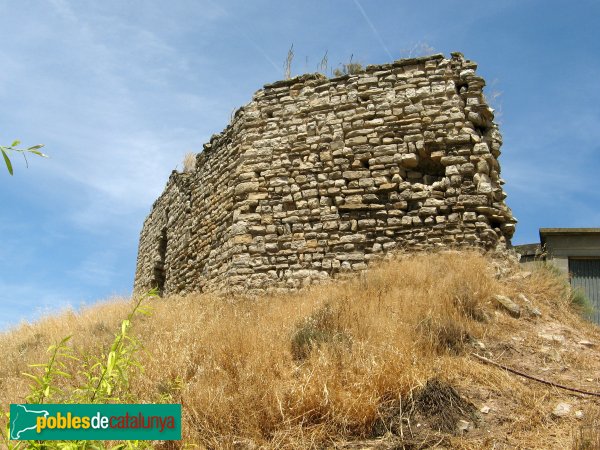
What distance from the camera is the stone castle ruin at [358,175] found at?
28.8 ft

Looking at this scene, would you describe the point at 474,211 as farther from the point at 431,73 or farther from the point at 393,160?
the point at 431,73

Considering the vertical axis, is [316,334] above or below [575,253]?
below

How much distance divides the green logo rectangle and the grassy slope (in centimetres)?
159

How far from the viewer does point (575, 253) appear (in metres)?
9.19

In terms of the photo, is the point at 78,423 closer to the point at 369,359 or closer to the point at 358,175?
the point at 369,359

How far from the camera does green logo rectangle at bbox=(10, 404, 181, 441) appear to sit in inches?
118

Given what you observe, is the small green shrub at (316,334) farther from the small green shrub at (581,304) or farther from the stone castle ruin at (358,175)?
the small green shrub at (581,304)

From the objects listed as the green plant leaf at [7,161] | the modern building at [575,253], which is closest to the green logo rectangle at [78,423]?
the green plant leaf at [7,161]

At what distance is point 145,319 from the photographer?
8.39m

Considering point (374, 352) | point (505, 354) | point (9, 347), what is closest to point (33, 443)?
point (374, 352)

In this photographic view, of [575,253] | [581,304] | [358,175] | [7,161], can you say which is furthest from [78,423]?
[575,253]

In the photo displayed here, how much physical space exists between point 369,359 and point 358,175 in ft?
14.3

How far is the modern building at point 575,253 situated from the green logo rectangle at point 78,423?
24.4 ft

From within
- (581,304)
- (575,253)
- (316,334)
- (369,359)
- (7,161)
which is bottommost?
(369,359)
